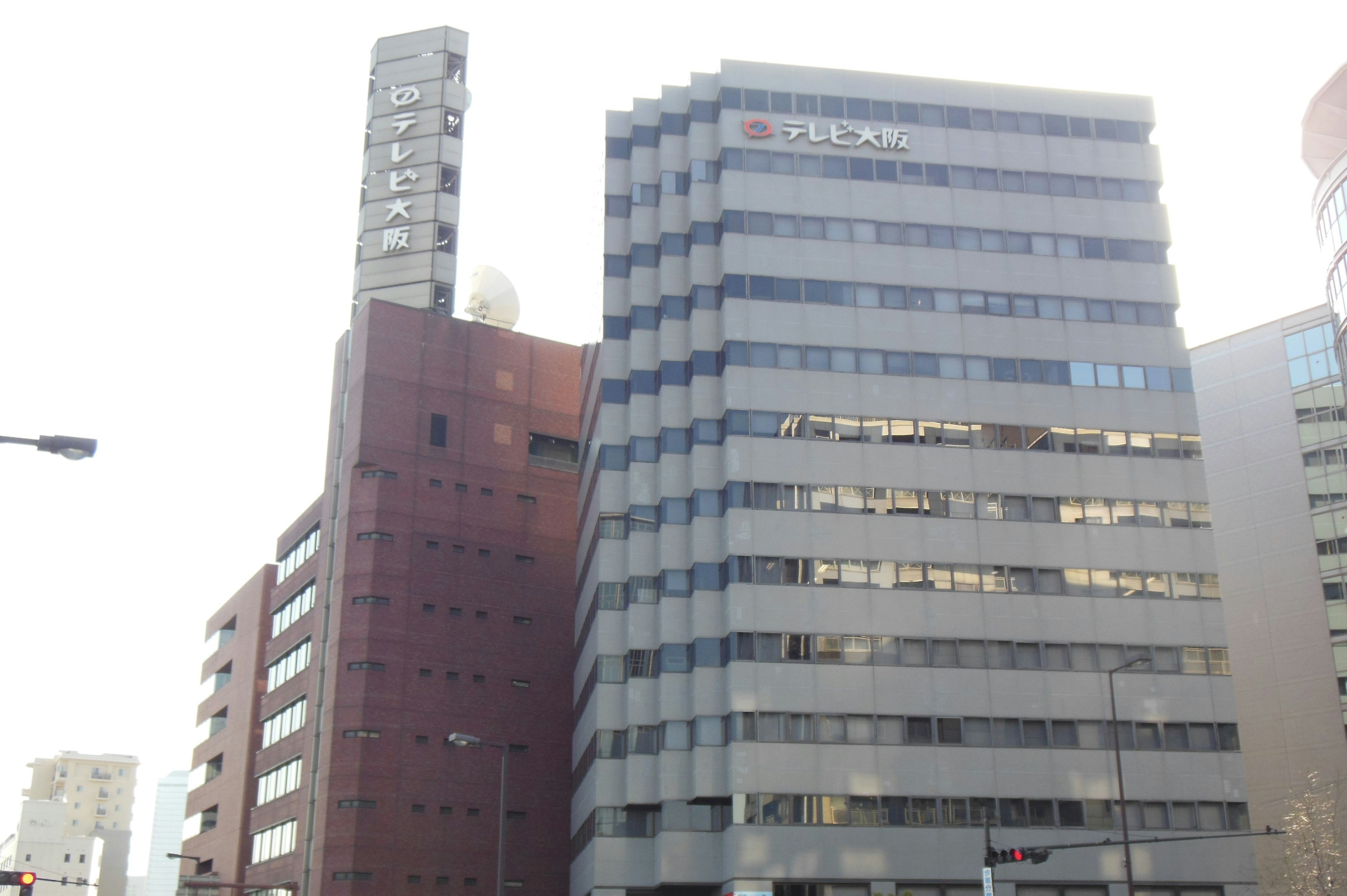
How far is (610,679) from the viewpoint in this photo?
71875mm

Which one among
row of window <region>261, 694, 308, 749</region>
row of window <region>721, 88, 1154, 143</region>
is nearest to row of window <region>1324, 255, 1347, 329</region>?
row of window <region>721, 88, 1154, 143</region>

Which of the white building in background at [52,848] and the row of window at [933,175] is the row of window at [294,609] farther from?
the white building in background at [52,848]

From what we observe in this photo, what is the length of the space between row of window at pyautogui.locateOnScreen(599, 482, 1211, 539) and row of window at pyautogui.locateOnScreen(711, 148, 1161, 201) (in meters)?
18.5

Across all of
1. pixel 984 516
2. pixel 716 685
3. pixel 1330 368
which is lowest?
pixel 716 685

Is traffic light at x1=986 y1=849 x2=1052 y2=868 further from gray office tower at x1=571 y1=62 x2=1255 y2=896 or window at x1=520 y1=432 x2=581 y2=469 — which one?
window at x1=520 y1=432 x2=581 y2=469

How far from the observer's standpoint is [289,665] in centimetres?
10169

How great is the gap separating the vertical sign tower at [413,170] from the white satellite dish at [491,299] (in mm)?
5005

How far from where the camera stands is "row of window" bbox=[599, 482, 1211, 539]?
70.0 metres

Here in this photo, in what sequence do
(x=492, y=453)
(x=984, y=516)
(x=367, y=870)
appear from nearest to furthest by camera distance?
(x=984, y=516), (x=367, y=870), (x=492, y=453)

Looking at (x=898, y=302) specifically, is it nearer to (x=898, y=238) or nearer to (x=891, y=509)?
(x=898, y=238)

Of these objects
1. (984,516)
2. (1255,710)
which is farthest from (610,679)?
(1255,710)

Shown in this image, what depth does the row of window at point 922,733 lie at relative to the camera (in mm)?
66188

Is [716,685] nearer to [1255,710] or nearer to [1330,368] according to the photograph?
[1255,710]

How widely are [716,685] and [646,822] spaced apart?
8.17 meters
